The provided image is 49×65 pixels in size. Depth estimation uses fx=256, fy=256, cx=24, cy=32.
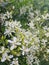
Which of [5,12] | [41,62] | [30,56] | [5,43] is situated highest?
[5,12]

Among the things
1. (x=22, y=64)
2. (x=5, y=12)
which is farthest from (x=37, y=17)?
(x=22, y=64)

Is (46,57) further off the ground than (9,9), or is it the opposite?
(9,9)

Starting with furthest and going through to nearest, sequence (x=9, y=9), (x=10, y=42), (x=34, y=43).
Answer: (x=9, y=9) < (x=34, y=43) < (x=10, y=42)

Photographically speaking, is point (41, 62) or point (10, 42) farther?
point (41, 62)

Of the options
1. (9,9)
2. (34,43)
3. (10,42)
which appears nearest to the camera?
(10,42)

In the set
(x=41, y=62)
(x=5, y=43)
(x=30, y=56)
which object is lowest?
(x=41, y=62)

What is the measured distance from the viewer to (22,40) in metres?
2.09

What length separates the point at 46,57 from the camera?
2.32 m

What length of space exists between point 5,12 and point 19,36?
0.34m

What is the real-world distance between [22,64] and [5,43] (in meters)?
0.26

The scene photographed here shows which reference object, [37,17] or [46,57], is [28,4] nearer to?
Answer: [37,17]

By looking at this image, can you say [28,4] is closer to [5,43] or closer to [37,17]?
[37,17]

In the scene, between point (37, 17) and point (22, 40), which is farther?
point (37, 17)

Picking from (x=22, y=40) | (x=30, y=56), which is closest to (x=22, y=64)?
(x=30, y=56)
